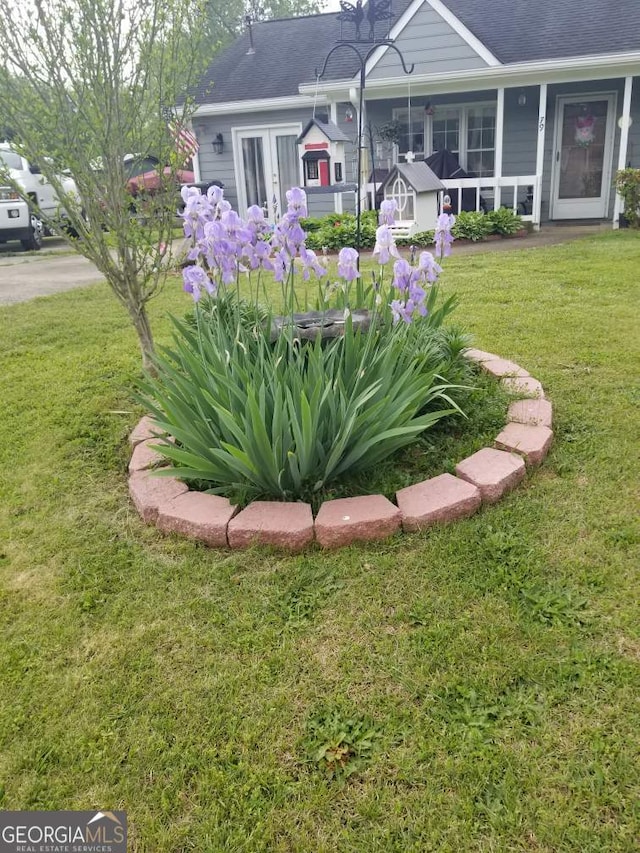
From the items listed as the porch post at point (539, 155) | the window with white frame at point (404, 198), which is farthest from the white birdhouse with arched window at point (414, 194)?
the porch post at point (539, 155)

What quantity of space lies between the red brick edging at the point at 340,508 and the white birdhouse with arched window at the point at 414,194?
5.68 metres

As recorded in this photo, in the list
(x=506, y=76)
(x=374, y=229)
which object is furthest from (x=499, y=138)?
(x=374, y=229)

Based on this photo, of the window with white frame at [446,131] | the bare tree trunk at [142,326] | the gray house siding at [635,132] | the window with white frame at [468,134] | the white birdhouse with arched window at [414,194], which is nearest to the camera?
the bare tree trunk at [142,326]

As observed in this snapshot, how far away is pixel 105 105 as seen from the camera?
3.21m

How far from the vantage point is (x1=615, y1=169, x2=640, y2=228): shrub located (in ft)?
31.3

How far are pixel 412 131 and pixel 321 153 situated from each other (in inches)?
174

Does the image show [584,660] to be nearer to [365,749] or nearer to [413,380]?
[365,749]

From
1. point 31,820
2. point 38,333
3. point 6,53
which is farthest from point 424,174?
point 31,820

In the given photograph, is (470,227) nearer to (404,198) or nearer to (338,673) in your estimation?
(404,198)

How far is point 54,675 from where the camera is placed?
1919 millimetres

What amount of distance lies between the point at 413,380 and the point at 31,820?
2.03 metres

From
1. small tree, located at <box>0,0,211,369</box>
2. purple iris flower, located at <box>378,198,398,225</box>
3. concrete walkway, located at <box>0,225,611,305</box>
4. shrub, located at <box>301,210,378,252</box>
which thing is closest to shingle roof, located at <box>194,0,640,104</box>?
shrub, located at <box>301,210,378,252</box>

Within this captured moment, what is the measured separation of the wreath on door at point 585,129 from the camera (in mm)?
11914

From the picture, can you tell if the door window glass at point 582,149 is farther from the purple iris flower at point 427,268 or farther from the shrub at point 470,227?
the purple iris flower at point 427,268
